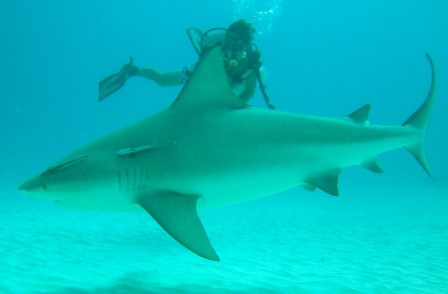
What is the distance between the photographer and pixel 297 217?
1184 centimetres

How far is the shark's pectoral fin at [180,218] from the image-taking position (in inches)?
106

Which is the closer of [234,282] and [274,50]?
[234,282]

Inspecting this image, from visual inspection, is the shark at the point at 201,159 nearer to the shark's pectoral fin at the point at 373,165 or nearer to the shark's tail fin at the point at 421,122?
the shark's pectoral fin at the point at 373,165

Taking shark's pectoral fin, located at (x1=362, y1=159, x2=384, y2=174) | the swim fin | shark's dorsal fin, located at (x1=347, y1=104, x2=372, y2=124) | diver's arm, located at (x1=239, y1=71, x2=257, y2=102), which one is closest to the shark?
shark's dorsal fin, located at (x1=347, y1=104, x2=372, y2=124)

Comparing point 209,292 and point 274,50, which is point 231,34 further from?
point 274,50

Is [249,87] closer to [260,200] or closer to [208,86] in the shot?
[208,86]

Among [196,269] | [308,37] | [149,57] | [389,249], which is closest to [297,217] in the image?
[389,249]

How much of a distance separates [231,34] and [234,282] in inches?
141

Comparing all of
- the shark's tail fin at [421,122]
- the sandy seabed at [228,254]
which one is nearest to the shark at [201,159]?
the shark's tail fin at [421,122]

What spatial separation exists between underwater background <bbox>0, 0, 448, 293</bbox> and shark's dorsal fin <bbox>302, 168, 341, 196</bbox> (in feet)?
5.10

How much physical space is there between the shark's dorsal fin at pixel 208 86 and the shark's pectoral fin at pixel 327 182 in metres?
1.13

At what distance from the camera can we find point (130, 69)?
340 inches

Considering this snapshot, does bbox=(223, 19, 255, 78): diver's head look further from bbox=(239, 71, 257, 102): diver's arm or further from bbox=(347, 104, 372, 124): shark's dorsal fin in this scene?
bbox=(347, 104, 372, 124): shark's dorsal fin

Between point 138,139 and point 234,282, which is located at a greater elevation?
point 138,139
